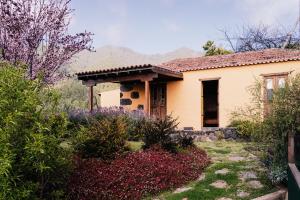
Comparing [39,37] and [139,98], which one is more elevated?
[39,37]

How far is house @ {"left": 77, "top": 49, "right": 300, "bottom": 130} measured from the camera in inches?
591

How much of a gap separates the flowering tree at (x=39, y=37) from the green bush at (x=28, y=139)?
3819 millimetres

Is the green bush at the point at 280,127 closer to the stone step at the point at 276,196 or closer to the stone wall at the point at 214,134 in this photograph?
the stone step at the point at 276,196

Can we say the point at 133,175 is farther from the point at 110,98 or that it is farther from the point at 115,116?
the point at 110,98

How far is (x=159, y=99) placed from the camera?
1825 centimetres

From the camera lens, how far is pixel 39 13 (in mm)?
9648

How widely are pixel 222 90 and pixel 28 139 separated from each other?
40.9 ft

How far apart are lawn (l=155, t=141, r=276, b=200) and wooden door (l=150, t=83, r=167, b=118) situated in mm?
9060

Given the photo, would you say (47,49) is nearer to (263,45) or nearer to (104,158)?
(104,158)

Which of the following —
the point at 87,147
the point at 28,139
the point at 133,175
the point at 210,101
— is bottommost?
the point at 133,175

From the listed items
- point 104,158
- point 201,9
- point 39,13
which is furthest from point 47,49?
point 201,9

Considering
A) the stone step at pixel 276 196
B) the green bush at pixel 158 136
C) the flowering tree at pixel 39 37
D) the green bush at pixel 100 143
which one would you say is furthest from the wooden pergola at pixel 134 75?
the stone step at pixel 276 196

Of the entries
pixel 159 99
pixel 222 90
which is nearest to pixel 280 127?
pixel 222 90

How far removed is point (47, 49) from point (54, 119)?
4577mm
